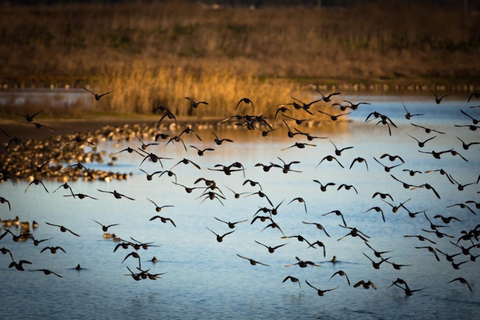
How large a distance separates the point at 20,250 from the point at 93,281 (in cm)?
154

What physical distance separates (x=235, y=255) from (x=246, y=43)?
51.3 metres

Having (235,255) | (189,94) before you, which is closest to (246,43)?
(189,94)

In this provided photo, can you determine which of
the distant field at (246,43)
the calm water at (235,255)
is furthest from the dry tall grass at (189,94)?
the distant field at (246,43)

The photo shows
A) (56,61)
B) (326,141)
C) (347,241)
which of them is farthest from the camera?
(56,61)

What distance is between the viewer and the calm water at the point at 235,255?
26.3ft

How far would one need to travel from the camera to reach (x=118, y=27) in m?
64.1

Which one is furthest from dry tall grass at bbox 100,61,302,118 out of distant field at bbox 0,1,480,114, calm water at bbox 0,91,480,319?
distant field at bbox 0,1,480,114

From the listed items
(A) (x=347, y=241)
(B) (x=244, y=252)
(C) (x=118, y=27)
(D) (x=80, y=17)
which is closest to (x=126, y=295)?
(B) (x=244, y=252)

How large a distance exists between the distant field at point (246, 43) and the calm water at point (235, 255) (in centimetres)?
2672

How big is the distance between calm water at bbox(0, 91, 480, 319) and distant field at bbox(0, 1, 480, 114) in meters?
26.7

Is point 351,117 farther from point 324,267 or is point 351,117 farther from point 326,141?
point 324,267

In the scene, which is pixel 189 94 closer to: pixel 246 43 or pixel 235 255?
pixel 235 255

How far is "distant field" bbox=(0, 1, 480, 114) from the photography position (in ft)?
163

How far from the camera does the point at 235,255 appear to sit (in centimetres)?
986
